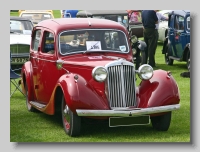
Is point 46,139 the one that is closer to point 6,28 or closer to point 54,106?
point 54,106

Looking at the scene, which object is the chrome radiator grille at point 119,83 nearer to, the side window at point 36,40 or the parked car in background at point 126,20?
the side window at point 36,40

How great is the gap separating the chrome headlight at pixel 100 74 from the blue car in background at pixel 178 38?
8.35 m

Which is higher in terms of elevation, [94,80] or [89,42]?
[89,42]

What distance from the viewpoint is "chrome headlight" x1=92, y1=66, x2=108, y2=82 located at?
8836mm

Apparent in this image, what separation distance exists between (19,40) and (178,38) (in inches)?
177

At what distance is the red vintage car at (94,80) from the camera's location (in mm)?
8719

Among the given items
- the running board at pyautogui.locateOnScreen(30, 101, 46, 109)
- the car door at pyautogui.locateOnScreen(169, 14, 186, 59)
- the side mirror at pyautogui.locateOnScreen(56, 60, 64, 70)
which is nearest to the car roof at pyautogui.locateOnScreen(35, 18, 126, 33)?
the side mirror at pyautogui.locateOnScreen(56, 60, 64, 70)

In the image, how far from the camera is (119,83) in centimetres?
896

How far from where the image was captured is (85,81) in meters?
8.93

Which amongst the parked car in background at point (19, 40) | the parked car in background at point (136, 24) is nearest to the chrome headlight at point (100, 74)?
the parked car in background at point (19, 40)

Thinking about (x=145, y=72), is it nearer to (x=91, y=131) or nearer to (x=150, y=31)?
(x=91, y=131)

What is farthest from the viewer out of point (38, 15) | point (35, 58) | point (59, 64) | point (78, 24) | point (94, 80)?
point (38, 15)

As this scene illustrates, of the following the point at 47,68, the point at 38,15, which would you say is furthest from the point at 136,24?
the point at 47,68

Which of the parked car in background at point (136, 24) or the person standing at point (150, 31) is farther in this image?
the parked car in background at point (136, 24)
